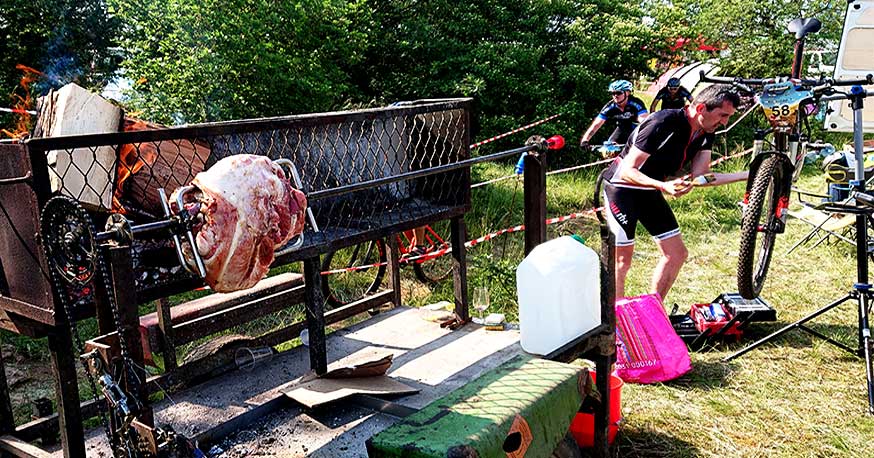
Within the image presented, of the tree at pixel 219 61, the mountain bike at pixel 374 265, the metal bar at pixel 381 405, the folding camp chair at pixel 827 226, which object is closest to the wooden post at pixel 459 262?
the metal bar at pixel 381 405

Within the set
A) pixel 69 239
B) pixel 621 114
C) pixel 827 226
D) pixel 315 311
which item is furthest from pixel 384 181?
pixel 827 226

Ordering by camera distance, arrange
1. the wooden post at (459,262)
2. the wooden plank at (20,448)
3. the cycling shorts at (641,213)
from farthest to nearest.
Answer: the cycling shorts at (641,213) → the wooden post at (459,262) → the wooden plank at (20,448)

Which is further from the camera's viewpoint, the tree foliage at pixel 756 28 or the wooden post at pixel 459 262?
the tree foliage at pixel 756 28

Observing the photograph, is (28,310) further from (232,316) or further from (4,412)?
(232,316)

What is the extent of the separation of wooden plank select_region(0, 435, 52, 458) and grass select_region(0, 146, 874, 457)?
94.9 inches

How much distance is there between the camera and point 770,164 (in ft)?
18.1

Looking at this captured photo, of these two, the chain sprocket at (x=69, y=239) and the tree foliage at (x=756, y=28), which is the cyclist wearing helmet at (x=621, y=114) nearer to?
the tree foliage at (x=756, y=28)

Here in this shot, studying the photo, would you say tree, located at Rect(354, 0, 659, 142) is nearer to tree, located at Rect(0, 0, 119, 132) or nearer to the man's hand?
tree, located at Rect(0, 0, 119, 132)

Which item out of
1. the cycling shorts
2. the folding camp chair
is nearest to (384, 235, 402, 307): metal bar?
the cycling shorts

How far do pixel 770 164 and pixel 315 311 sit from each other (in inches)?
158

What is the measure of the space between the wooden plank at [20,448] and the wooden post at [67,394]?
40 centimetres

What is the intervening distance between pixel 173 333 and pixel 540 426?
7.52 feet

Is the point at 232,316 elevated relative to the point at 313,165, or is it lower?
lower

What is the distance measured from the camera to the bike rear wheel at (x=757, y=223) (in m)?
5.41
